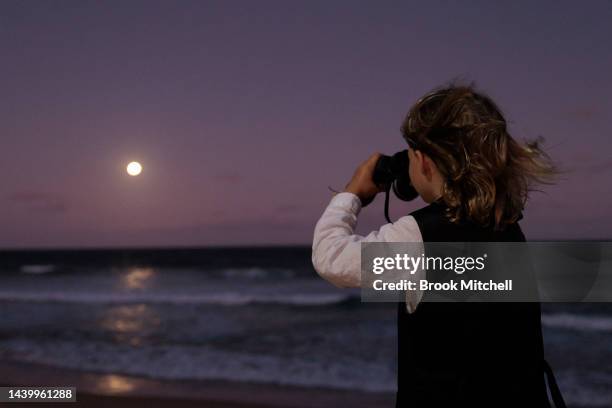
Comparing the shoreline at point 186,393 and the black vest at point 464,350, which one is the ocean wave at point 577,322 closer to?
the shoreline at point 186,393

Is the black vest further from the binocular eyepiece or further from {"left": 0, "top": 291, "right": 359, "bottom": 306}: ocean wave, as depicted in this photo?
{"left": 0, "top": 291, "right": 359, "bottom": 306}: ocean wave

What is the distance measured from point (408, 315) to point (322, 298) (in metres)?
15.1

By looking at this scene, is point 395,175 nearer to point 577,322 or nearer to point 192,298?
point 577,322

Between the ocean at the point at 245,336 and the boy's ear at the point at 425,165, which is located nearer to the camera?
the boy's ear at the point at 425,165

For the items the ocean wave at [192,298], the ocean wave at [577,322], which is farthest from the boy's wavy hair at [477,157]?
the ocean wave at [192,298]

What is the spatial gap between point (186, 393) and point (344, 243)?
522cm

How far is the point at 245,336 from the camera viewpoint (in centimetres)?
1010

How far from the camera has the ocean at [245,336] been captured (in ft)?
22.9

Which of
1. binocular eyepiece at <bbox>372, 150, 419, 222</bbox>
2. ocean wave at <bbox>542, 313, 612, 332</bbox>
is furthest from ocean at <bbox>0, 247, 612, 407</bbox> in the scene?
binocular eyepiece at <bbox>372, 150, 419, 222</bbox>

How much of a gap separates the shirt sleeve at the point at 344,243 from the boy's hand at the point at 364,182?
0.40ft

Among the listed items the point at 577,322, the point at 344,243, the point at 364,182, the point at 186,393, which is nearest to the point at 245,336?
the point at 186,393

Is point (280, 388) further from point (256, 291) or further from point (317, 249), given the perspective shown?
point (256, 291)

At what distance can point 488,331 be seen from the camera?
115 cm

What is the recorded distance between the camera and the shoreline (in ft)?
18.0
